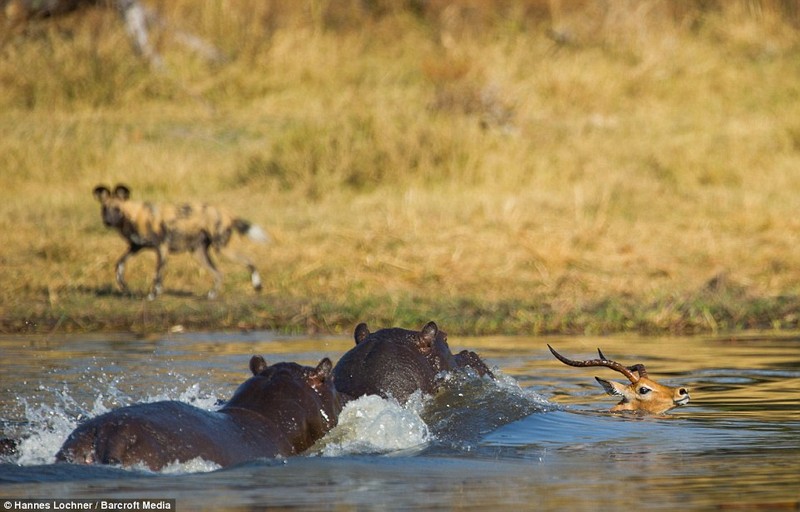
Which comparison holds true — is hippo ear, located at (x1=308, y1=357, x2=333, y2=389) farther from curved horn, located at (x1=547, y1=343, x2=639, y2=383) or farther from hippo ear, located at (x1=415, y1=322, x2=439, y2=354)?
curved horn, located at (x1=547, y1=343, x2=639, y2=383)

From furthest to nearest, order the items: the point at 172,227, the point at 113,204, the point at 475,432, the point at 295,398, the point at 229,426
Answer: the point at 113,204 < the point at 172,227 < the point at 475,432 < the point at 295,398 < the point at 229,426

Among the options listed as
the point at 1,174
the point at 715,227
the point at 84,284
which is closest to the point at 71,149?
the point at 1,174

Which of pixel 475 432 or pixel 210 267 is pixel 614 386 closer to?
pixel 475 432

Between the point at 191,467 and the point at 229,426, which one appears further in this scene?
the point at 229,426

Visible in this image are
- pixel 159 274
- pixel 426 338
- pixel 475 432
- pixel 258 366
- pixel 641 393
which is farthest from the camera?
pixel 159 274

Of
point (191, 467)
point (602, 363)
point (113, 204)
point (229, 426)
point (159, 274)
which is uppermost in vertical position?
point (113, 204)

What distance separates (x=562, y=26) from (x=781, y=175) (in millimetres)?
5514

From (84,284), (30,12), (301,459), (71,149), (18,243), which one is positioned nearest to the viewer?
(301,459)

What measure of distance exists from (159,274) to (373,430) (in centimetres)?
557

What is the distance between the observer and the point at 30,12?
1664cm

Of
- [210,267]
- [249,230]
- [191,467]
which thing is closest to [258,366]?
[191,467]

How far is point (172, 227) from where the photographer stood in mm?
11109

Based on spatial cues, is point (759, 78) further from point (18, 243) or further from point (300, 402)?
point (300, 402)

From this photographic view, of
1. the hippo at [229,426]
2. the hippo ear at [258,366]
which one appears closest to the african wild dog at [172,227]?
the hippo ear at [258,366]
